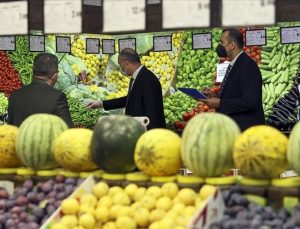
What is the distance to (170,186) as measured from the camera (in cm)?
309

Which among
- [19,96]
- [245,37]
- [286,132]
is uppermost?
[245,37]

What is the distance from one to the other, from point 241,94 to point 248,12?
1.22m

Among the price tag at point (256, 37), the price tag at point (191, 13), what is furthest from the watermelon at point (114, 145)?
the price tag at point (256, 37)

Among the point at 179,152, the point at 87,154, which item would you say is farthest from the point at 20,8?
the point at 179,152

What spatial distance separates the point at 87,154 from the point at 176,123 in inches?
140

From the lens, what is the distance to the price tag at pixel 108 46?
8094mm

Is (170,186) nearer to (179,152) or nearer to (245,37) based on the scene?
(179,152)

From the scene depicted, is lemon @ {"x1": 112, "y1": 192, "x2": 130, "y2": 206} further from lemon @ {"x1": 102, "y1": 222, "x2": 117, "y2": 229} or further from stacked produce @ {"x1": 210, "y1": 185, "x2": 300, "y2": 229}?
stacked produce @ {"x1": 210, "y1": 185, "x2": 300, "y2": 229}

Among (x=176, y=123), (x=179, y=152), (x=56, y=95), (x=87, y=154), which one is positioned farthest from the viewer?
(x=176, y=123)

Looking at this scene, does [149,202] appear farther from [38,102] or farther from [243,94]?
[243,94]

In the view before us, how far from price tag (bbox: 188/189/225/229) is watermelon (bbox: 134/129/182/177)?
0.38 metres

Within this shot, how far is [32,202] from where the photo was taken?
3.35 m

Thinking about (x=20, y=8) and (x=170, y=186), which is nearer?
(x=170, y=186)

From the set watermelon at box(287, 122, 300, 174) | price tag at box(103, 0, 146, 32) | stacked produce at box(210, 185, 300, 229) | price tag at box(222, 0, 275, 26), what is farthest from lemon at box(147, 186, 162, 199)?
price tag at box(103, 0, 146, 32)
